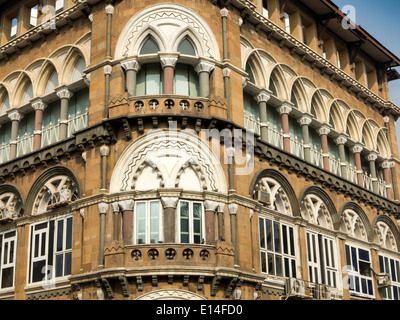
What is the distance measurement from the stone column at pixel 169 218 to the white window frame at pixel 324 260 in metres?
8.52

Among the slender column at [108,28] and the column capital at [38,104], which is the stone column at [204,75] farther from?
the column capital at [38,104]

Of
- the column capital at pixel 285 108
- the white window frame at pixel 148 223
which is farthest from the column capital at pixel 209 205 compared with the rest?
the column capital at pixel 285 108

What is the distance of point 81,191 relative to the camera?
28.4 meters

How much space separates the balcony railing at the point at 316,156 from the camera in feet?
104

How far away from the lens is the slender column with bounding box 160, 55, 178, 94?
91.7 ft

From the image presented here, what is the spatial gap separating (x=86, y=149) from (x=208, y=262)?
7247 millimetres

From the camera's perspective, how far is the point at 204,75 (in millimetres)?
28734

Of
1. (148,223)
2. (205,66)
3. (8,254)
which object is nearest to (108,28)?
(205,66)

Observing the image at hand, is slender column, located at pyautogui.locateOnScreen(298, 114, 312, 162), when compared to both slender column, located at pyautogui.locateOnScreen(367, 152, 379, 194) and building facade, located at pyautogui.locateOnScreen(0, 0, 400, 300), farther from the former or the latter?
slender column, located at pyautogui.locateOnScreen(367, 152, 379, 194)

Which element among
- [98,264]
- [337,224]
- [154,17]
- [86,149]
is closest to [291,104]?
[337,224]

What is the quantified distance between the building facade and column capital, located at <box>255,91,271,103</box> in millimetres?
85

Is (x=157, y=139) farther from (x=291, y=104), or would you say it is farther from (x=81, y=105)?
(x=291, y=104)

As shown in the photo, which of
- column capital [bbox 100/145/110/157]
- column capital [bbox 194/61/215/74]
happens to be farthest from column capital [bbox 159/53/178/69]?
column capital [bbox 100/145/110/157]

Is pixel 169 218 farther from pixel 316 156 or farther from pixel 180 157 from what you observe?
pixel 316 156
